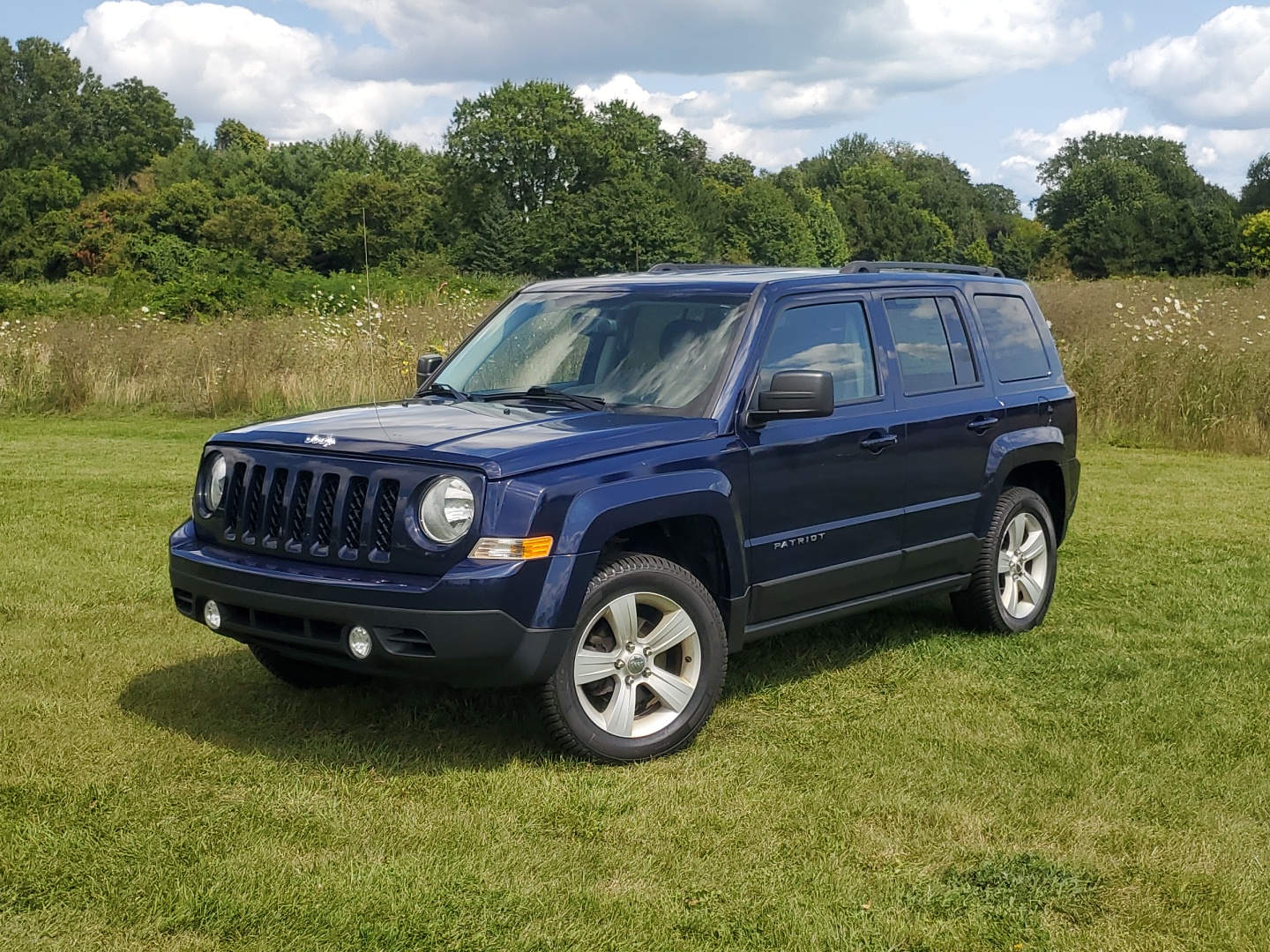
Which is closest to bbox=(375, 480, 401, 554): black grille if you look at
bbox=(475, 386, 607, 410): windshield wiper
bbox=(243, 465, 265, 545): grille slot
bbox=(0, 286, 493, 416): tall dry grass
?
bbox=(243, 465, 265, 545): grille slot

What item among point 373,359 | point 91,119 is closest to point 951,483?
point 373,359

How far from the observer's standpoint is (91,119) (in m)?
136

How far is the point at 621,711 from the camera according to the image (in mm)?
5410

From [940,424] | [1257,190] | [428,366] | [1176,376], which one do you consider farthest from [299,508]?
[1257,190]

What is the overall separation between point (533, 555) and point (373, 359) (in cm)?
1313

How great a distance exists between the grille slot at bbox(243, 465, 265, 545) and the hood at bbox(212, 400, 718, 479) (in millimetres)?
153

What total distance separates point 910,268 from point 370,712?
11.8 ft

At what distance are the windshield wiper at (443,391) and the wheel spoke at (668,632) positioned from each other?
1566 mm

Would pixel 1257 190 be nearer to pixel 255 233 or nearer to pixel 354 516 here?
pixel 255 233

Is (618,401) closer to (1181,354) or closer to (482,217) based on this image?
(1181,354)

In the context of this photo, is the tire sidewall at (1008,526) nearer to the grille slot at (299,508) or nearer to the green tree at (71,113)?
the grille slot at (299,508)

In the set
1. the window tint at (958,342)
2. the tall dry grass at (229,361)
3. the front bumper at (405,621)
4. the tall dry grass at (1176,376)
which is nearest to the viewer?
the front bumper at (405,621)

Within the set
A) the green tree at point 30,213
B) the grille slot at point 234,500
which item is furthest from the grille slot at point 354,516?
the green tree at point 30,213

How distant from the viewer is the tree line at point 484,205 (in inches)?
3066
